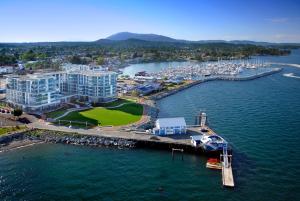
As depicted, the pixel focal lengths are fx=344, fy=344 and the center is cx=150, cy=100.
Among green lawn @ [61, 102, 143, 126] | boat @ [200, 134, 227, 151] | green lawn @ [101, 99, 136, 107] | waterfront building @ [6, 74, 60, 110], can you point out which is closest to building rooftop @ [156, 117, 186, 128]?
boat @ [200, 134, 227, 151]

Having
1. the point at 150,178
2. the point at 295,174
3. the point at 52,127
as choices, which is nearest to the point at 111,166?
the point at 150,178

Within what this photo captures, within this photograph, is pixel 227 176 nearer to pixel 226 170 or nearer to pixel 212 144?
pixel 226 170

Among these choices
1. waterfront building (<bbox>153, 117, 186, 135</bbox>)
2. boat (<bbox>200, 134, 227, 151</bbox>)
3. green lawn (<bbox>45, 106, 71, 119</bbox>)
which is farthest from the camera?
green lawn (<bbox>45, 106, 71, 119</bbox>)

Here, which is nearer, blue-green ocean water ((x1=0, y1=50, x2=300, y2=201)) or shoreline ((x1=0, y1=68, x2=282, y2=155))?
blue-green ocean water ((x1=0, y1=50, x2=300, y2=201))

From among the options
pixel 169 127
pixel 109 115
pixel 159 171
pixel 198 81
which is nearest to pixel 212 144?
pixel 169 127

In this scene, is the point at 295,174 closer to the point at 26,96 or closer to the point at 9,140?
the point at 9,140

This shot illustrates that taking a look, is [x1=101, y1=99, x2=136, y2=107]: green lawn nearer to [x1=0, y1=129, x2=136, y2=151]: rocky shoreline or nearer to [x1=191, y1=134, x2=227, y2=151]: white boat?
[x1=0, y1=129, x2=136, y2=151]: rocky shoreline

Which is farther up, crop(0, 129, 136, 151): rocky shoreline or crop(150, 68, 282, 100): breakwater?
crop(150, 68, 282, 100): breakwater
